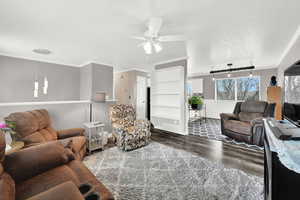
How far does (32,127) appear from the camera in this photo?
77.0 inches

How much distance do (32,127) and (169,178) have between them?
2.32m

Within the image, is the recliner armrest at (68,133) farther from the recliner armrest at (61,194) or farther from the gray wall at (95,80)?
the recliner armrest at (61,194)

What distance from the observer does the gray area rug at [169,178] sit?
161 centimetres

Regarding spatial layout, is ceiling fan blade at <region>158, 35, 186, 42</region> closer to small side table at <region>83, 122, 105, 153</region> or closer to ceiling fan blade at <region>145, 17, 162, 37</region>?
ceiling fan blade at <region>145, 17, 162, 37</region>

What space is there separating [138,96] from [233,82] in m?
4.94


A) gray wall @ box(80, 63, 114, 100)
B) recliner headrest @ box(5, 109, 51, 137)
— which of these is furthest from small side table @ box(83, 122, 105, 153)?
gray wall @ box(80, 63, 114, 100)

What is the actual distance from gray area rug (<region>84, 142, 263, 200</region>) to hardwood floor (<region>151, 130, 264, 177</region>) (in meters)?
0.24

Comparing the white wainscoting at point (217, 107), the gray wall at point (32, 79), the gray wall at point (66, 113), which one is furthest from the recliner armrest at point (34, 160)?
the white wainscoting at point (217, 107)

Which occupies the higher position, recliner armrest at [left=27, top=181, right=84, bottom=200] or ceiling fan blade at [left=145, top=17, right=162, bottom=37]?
ceiling fan blade at [left=145, top=17, right=162, bottom=37]

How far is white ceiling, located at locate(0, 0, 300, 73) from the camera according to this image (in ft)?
5.43

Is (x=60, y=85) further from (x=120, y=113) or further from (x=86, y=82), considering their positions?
(x=120, y=113)

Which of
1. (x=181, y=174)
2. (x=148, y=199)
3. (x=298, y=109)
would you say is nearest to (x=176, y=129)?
(x=181, y=174)

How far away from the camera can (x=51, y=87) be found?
14.4 ft

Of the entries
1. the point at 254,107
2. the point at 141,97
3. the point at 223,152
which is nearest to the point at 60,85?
the point at 141,97
